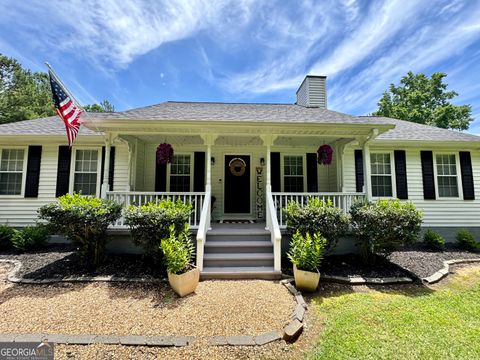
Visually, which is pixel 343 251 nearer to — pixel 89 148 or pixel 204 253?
pixel 204 253

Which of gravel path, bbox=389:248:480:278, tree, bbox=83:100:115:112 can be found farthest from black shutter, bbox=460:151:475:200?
tree, bbox=83:100:115:112

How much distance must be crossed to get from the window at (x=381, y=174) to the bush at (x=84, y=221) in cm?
803

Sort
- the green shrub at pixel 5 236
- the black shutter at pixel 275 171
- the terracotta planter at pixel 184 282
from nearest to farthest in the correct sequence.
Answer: the terracotta planter at pixel 184 282 < the green shrub at pixel 5 236 < the black shutter at pixel 275 171

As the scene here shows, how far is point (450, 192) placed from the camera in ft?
26.1

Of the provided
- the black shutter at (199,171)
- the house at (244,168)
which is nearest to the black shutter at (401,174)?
the house at (244,168)

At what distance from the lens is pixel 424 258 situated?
6.09 metres

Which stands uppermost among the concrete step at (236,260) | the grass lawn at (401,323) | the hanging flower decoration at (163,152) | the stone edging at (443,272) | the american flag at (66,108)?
the american flag at (66,108)

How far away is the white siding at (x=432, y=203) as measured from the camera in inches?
307

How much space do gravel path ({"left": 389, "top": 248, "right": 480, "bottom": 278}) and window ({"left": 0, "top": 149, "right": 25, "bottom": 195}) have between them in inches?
454

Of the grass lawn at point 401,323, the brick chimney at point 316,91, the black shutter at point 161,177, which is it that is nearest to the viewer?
the grass lawn at point 401,323

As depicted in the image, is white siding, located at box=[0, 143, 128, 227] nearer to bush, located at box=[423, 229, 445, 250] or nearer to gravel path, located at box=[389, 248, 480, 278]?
gravel path, located at box=[389, 248, 480, 278]

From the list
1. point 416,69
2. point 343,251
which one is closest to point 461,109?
Answer: point 416,69

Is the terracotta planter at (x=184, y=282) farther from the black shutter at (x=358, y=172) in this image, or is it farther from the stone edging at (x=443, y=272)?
the black shutter at (x=358, y=172)

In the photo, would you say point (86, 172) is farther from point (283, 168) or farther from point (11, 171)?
point (283, 168)
